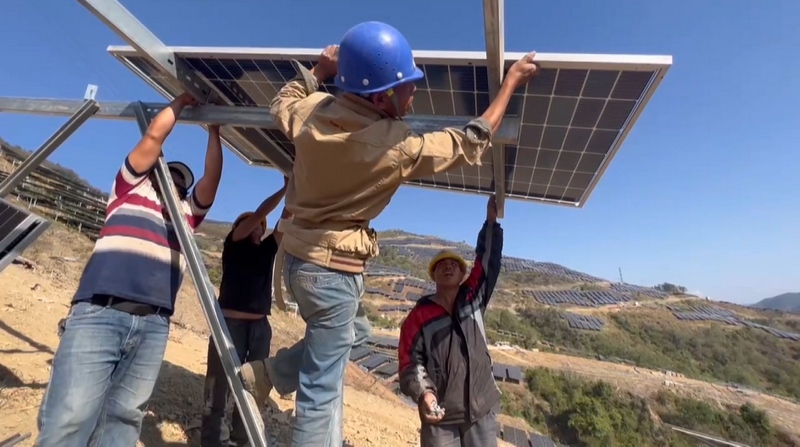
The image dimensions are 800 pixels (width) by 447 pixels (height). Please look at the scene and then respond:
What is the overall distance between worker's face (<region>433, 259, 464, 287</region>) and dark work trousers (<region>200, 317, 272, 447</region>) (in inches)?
74.1

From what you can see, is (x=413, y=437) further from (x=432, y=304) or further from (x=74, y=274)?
(x=74, y=274)

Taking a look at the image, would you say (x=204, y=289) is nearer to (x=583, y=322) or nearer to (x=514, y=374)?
(x=514, y=374)

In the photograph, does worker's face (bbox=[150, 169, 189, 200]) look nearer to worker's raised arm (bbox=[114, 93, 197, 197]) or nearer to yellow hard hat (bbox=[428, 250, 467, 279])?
worker's raised arm (bbox=[114, 93, 197, 197])

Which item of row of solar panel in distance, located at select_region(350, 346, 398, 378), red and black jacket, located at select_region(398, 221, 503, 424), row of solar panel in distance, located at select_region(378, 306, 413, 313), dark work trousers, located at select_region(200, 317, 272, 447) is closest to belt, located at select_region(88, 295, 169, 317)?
dark work trousers, located at select_region(200, 317, 272, 447)

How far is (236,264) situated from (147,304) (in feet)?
6.44

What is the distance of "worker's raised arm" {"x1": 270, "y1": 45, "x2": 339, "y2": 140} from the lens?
2.09 m

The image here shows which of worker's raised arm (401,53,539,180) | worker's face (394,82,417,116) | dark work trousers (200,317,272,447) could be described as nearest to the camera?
worker's raised arm (401,53,539,180)

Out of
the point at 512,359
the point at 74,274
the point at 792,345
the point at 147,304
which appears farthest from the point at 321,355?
the point at 792,345

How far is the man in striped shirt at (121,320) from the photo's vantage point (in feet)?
6.46

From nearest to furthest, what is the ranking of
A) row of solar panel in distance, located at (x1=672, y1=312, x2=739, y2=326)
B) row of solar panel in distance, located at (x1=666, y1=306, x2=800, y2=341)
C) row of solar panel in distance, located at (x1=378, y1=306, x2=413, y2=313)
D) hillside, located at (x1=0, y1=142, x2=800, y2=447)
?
1. hillside, located at (x1=0, y1=142, x2=800, y2=447)
2. row of solar panel in distance, located at (x1=378, y1=306, x2=413, y2=313)
3. row of solar panel in distance, located at (x1=666, y1=306, x2=800, y2=341)
4. row of solar panel in distance, located at (x1=672, y1=312, x2=739, y2=326)

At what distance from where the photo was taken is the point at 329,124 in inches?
77.2

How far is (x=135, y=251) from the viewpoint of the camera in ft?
7.62

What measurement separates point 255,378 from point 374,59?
1.81 meters

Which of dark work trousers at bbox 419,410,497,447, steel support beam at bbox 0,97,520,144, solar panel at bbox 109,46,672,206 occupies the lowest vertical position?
dark work trousers at bbox 419,410,497,447
